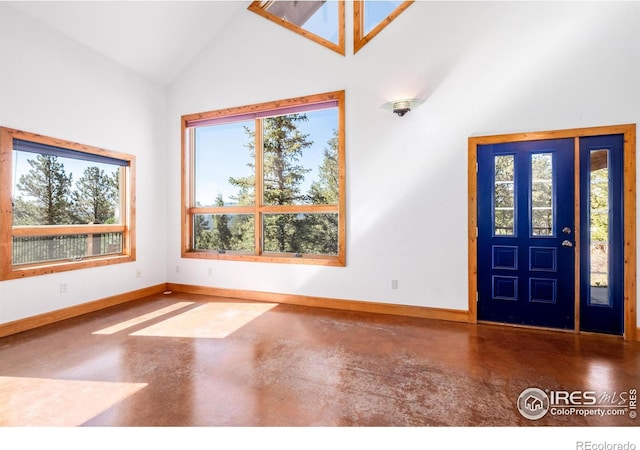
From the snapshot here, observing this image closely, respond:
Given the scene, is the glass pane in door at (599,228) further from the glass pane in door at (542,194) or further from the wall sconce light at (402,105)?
the wall sconce light at (402,105)

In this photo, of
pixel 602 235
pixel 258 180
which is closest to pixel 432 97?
pixel 602 235

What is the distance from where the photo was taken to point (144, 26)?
4.24m

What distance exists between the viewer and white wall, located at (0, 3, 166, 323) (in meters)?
3.39

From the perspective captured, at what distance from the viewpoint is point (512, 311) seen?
3.63m

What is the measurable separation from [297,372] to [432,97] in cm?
349

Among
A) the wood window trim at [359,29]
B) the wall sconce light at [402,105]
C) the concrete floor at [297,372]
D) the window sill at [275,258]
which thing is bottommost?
the concrete floor at [297,372]

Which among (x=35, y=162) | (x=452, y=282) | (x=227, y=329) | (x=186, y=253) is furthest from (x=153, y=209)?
(x=452, y=282)

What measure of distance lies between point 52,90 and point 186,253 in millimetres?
2777

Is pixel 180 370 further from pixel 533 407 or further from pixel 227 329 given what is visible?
pixel 533 407

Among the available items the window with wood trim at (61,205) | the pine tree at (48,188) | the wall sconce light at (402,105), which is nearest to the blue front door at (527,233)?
the wall sconce light at (402,105)

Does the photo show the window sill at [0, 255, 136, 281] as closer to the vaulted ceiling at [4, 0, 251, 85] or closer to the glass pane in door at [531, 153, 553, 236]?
the vaulted ceiling at [4, 0, 251, 85]

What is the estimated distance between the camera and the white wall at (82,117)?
3393mm

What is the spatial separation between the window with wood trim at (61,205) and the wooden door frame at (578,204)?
485 cm

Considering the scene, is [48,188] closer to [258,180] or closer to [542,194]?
[258,180]
